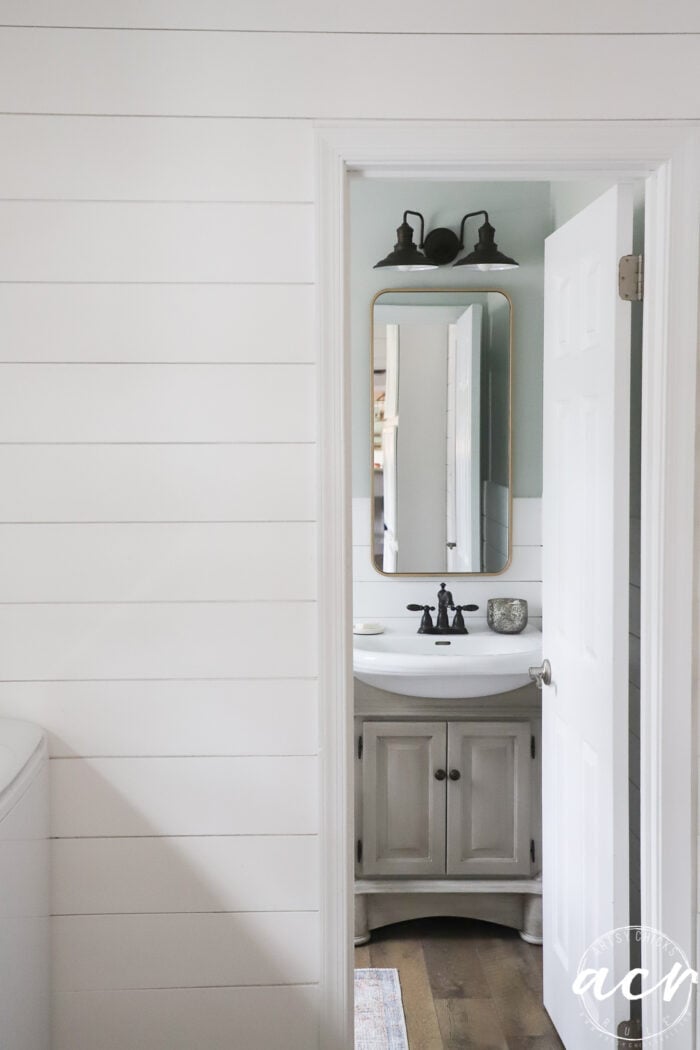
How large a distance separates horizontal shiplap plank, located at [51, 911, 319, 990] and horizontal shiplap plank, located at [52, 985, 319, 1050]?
0.02m

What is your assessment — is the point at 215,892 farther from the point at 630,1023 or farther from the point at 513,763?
the point at 513,763

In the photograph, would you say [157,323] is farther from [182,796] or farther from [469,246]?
[469,246]

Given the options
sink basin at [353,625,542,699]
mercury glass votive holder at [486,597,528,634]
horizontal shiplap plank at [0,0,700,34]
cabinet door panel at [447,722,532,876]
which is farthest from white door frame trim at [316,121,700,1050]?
mercury glass votive holder at [486,597,528,634]

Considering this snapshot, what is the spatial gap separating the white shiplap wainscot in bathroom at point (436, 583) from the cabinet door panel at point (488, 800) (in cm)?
49

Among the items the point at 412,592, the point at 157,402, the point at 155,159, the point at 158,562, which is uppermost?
Answer: the point at 155,159

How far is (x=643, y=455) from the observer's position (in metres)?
1.91

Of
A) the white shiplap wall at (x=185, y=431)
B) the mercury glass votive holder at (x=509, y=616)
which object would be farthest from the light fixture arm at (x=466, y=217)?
the white shiplap wall at (x=185, y=431)

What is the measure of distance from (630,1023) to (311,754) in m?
0.89

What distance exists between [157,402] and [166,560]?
11.8 inches

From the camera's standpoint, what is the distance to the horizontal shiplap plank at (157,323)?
1.82 meters

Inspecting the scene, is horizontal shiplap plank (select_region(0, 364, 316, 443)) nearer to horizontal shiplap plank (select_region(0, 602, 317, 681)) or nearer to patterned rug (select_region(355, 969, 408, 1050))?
horizontal shiplap plank (select_region(0, 602, 317, 681))

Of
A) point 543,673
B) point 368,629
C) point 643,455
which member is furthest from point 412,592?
point 643,455

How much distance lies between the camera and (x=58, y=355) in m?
1.83

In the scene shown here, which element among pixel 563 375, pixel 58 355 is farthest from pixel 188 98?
pixel 563 375
